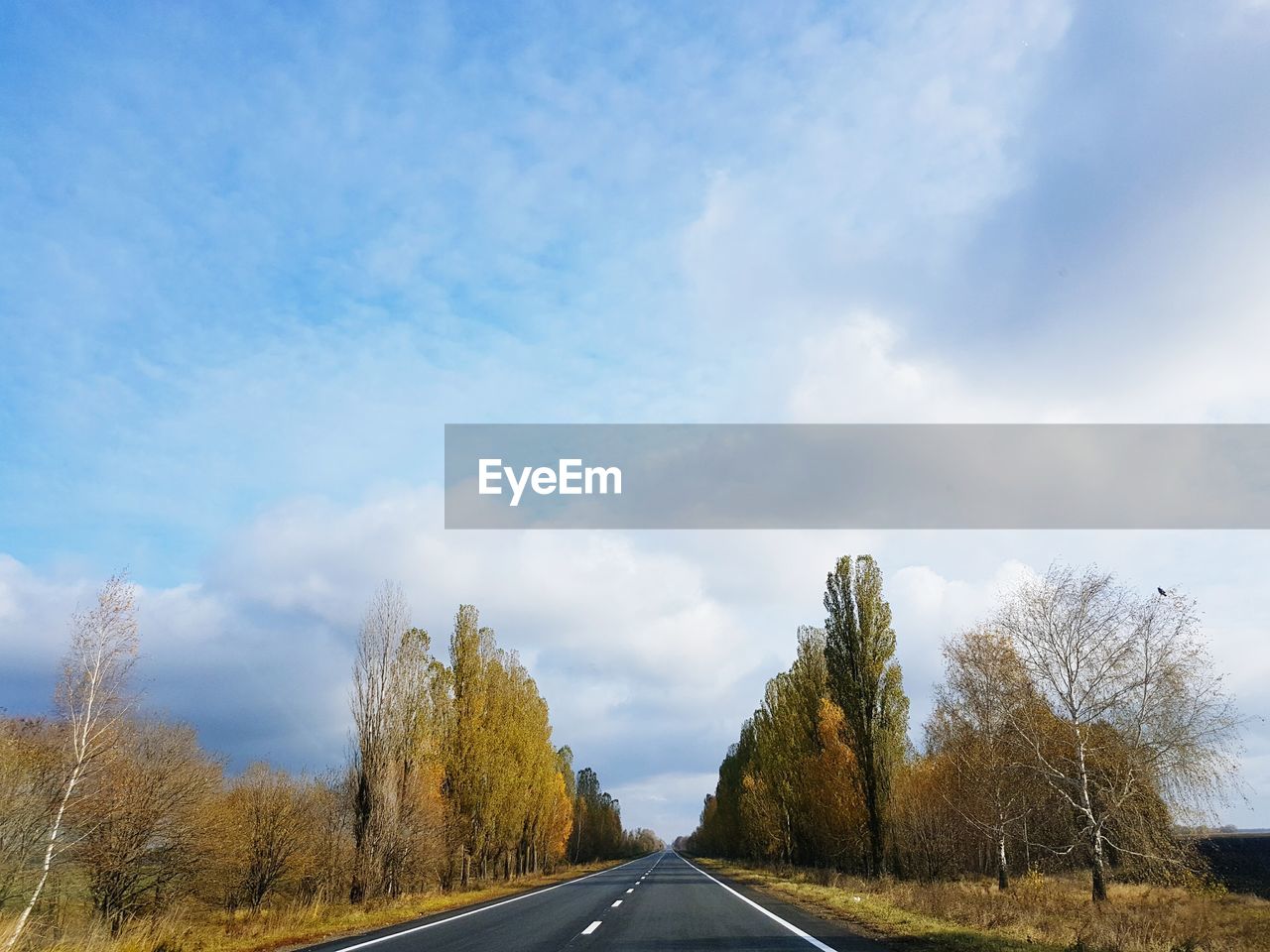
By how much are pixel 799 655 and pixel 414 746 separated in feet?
92.9

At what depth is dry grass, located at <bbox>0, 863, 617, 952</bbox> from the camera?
1290 centimetres

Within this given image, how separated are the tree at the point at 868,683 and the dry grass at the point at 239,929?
20.1m

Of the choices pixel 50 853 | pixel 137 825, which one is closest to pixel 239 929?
pixel 137 825

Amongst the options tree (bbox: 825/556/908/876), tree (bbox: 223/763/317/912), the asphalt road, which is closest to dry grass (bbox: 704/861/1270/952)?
the asphalt road

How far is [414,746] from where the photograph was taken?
1136 inches

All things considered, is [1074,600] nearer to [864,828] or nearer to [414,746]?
[864,828]

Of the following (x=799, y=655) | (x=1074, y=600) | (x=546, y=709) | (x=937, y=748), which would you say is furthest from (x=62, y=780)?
(x=546, y=709)

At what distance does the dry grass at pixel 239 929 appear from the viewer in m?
12.9

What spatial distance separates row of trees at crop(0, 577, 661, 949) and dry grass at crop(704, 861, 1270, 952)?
44.5 feet

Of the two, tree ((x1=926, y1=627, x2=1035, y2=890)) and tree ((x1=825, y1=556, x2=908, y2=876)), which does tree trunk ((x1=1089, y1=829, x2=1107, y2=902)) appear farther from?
tree ((x1=825, y1=556, x2=908, y2=876))

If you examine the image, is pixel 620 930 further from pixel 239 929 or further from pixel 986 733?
pixel 986 733

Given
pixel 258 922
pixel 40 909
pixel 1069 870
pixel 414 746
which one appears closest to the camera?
pixel 40 909

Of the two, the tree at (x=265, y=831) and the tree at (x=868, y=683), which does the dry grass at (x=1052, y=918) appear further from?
the tree at (x=265, y=831)

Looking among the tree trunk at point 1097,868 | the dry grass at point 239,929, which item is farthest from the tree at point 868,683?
the dry grass at point 239,929
